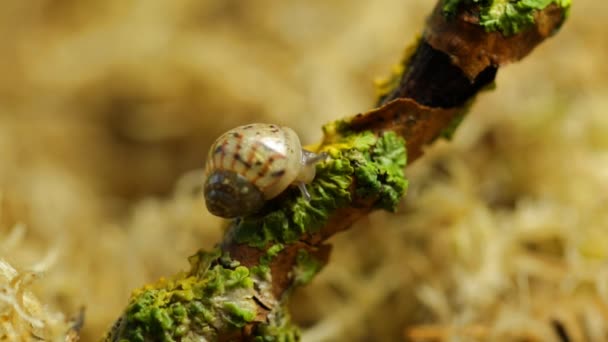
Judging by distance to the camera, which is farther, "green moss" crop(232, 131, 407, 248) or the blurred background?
the blurred background

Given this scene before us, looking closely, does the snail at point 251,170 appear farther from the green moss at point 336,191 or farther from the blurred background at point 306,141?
the blurred background at point 306,141

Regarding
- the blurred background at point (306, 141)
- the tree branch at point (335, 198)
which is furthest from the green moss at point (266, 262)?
the blurred background at point (306, 141)

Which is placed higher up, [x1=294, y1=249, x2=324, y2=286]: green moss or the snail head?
the snail head

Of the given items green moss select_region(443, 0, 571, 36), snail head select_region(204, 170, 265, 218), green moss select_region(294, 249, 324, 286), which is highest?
snail head select_region(204, 170, 265, 218)

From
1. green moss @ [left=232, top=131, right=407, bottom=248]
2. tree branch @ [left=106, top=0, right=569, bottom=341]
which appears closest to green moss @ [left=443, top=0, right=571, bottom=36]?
tree branch @ [left=106, top=0, right=569, bottom=341]

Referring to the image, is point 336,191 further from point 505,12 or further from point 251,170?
point 505,12

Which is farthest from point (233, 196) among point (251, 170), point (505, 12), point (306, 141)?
point (306, 141)

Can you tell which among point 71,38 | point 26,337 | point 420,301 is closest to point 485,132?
point 420,301

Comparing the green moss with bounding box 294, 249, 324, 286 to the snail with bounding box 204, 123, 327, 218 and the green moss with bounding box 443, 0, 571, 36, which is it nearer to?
the snail with bounding box 204, 123, 327, 218
